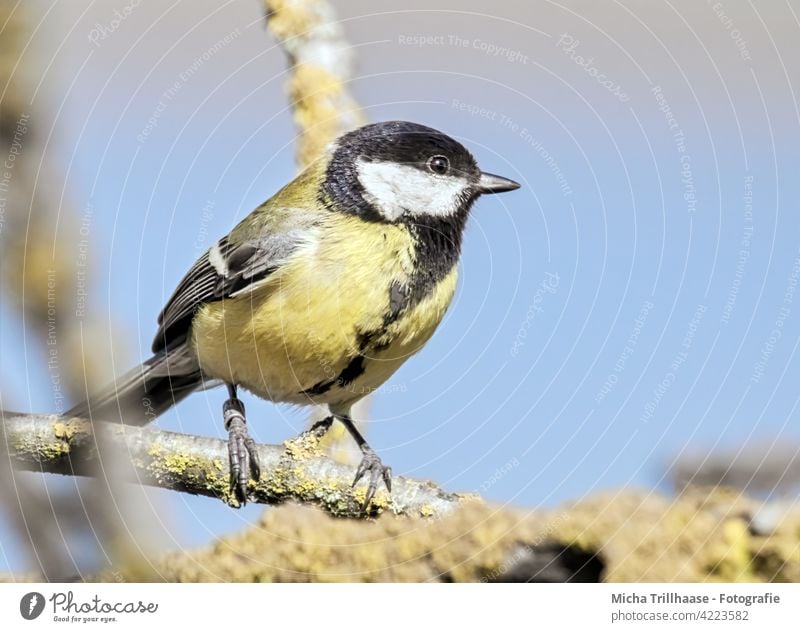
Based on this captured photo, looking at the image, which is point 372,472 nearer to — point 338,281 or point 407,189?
point 338,281

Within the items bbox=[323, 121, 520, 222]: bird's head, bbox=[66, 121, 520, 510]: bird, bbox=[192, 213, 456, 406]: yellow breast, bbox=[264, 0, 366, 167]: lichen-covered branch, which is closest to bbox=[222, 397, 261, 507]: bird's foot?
bbox=[66, 121, 520, 510]: bird

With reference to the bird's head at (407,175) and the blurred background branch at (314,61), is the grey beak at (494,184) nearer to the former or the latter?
the bird's head at (407,175)

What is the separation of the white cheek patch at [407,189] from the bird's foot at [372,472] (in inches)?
20.2

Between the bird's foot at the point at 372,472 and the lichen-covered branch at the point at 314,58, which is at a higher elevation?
the lichen-covered branch at the point at 314,58

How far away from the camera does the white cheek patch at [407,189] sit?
183 centimetres

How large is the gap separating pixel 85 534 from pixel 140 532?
2.9 inches

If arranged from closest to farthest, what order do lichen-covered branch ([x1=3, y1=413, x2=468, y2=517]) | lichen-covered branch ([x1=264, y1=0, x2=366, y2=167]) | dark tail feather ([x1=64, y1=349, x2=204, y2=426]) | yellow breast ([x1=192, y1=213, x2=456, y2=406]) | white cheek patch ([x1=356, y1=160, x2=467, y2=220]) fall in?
lichen-covered branch ([x1=264, y1=0, x2=366, y2=167])
lichen-covered branch ([x1=3, y1=413, x2=468, y2=517])
yellow breast ([x1=192, y1=213, x2=456, y2=406])
white cheek patch ([x1=356, y1=160, x2=467, y2=220])
dark tail feather ([x1=64, y1=349, x2=204, y2=426])

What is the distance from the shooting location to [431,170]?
1878 mm

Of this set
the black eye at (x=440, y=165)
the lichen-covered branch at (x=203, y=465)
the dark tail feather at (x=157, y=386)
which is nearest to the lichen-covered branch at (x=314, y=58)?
the black eye at (x=440, y=165)

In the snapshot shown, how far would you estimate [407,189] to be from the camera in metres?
1.85

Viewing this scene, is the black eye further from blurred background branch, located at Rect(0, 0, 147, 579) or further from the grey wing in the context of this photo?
blurred background branch, located at Rect(0, 0, 147, 579)

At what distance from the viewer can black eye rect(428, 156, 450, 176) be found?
188 centimetres

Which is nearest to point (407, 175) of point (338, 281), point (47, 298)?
point (338, 281)
